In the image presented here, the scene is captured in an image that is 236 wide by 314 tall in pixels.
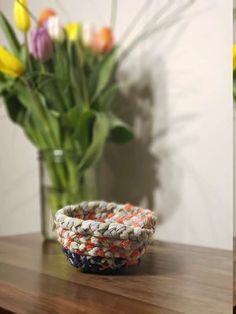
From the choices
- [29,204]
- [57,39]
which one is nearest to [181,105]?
[57,39]

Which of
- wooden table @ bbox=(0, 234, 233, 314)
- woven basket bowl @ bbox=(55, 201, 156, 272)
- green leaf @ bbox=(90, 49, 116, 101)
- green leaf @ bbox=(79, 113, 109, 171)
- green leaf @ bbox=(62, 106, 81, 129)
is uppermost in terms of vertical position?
green leaf @ bbox=(90, 49, 116, 101)

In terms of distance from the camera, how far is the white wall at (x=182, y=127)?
0.85 metres

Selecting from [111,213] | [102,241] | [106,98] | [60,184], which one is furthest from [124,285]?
[106,98]

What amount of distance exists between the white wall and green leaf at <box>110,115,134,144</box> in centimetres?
4

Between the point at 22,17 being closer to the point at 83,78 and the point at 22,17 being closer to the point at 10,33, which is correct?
the point at 10,33

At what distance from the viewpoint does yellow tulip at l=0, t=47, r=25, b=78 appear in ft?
2.98

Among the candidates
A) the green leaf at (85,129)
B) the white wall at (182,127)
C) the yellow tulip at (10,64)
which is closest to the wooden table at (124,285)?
the white wall at (182,127)

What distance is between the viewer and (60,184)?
37.2 inches

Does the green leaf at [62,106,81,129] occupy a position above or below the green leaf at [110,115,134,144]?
A: above

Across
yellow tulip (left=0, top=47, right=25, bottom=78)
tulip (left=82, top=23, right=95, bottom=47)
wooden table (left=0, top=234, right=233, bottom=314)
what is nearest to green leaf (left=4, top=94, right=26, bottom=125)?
yellow tulip (left=0, top=47, right=25, bottom=78)

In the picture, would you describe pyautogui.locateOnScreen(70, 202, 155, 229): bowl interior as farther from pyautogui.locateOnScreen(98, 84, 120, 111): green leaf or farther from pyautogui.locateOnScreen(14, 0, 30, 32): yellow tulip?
pyautogui.locateOnScreen(14, 0, 30, 32): yellow tulip

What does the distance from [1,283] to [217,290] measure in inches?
11.0

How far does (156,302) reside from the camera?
500mm

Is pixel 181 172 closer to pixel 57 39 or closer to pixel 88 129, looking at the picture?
pixel 88 129
